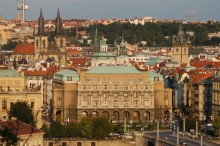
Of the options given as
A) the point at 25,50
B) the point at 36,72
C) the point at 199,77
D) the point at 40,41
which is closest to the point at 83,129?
the point at 199,77

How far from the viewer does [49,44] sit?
5128 inches

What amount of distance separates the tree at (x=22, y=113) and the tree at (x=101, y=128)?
3.53m

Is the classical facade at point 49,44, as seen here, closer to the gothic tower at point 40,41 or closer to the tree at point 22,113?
the gothic tower at point 40,41

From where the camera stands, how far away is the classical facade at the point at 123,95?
7731cm

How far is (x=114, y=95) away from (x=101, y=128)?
16540 millimetres

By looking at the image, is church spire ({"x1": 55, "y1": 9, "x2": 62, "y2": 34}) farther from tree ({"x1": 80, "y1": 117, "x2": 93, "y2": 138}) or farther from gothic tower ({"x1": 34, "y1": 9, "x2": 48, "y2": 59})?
tree ({"x1": 80, "y1": 117, "x2": 93, "y2": 138})

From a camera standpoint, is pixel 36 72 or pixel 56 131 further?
pixel 36 72

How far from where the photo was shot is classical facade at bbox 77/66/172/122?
7731cm

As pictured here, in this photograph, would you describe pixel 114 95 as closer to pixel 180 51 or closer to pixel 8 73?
pixel 8 73

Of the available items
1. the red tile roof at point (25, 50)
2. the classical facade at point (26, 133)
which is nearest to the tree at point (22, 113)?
the classical facade at point (26, 133)

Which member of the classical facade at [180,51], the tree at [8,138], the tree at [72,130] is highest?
the classical facade at [180,51]

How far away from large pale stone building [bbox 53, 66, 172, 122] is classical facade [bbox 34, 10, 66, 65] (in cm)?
4715

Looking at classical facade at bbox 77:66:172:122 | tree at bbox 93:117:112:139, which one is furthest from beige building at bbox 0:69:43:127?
classical facade at bbox 77:66:172:122

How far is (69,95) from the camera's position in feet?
256
